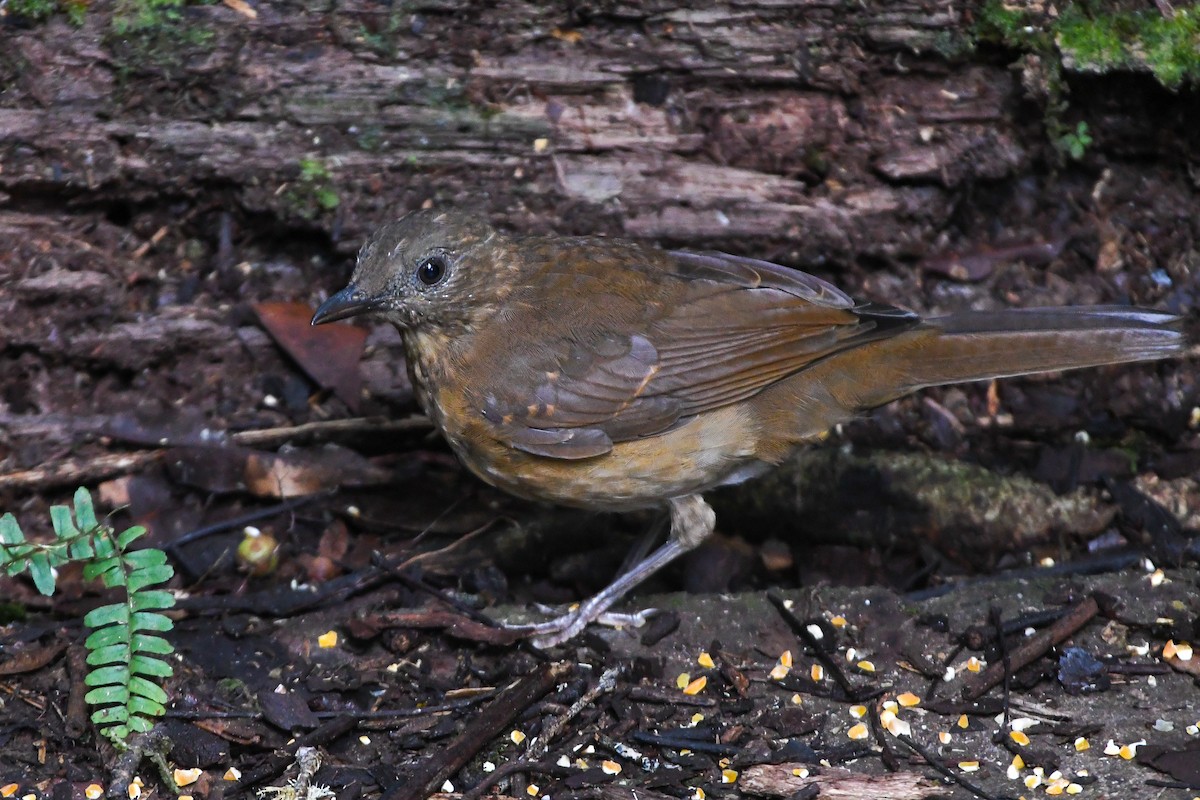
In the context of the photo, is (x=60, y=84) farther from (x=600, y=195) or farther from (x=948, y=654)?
(x=948, y=654)

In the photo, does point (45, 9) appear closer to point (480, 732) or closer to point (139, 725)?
point (139, 725)

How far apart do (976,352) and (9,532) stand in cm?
353

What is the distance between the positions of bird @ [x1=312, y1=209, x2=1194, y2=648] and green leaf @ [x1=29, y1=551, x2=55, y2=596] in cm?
128

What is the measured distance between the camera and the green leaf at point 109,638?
12.8 ft

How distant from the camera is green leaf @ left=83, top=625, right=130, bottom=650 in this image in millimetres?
3895

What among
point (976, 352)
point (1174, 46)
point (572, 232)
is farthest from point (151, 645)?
point (1174, 46)

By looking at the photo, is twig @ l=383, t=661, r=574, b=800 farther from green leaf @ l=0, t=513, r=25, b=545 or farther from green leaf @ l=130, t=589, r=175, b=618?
green leaf @ l=0, t=513, r=25, b=545

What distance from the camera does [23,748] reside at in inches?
154

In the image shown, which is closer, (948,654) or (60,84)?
(948,654)

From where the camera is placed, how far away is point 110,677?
3875 millimetres

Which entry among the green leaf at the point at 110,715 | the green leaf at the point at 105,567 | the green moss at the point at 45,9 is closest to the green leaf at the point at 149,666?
the green leaf at the point at 110,715

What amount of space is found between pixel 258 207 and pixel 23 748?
245 cm

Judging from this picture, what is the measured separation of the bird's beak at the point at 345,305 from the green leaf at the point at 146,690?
145 centimetres

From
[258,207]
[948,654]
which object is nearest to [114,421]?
[258,207]
